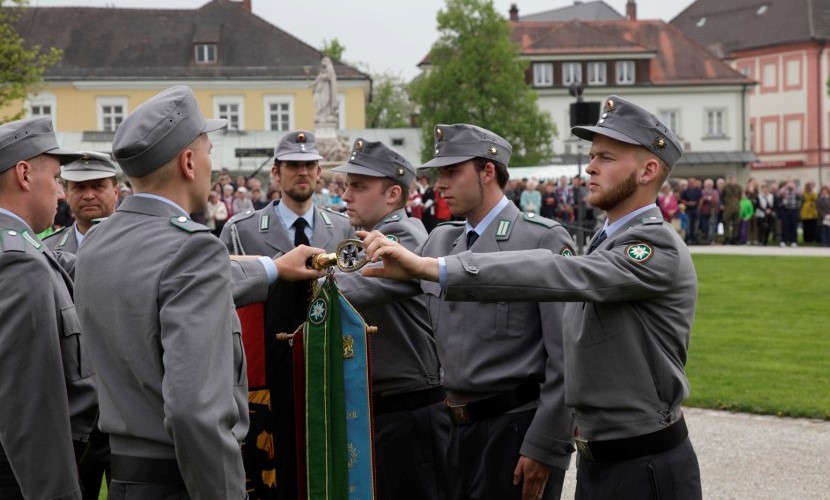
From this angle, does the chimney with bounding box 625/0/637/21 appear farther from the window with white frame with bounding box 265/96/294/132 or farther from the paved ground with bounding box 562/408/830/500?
the paved ground with bounding box 562/408/830/500

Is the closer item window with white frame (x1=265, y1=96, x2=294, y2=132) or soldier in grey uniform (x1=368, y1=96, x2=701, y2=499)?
soldier in grey uniform (x1=368, y1=96, x2=701, y2=499)

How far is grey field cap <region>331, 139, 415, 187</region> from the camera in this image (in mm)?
6508

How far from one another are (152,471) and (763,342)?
42.8ft

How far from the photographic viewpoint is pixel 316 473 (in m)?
4.76

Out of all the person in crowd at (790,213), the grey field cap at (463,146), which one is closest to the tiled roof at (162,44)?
the person in crowd at (790,213)

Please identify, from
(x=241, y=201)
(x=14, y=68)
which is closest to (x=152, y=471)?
(x=241, y=201)

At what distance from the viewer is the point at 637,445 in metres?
4.62

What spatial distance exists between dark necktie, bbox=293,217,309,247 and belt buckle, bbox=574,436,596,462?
11.1ft

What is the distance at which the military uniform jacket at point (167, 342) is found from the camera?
3.71 m

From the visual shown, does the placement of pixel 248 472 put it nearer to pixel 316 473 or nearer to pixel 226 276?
pixel 316 473

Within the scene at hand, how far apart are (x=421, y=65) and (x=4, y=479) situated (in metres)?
79.7

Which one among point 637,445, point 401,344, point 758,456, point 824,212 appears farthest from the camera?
point 824,212

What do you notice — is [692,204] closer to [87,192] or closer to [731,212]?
[731,212]

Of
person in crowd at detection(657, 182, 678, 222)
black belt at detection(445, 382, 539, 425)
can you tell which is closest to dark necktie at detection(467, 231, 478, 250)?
black belt at detection(445, 382, 539, 425)
